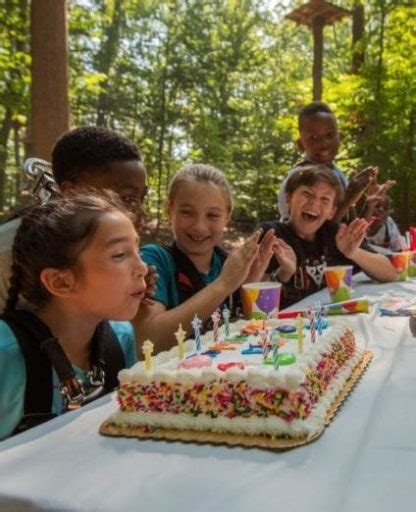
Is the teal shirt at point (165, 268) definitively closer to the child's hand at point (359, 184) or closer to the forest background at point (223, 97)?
the child's hand at point (359, 184)

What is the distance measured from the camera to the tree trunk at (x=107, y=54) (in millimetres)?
13938

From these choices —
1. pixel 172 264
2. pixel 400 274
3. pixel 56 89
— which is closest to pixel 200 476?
pixel 172 264

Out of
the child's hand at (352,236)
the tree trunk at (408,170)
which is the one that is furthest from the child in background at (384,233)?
the tree trunk at (408,170)

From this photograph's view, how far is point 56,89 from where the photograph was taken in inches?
245

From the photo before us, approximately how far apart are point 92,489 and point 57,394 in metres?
0.65

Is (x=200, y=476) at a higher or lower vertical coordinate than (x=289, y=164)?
lower

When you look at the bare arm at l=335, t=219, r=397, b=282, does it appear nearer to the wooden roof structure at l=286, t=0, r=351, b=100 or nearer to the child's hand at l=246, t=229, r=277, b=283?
the child's hand at l=246, t=229, r=277, b=283

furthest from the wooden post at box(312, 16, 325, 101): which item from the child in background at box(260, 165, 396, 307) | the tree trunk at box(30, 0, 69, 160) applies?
the child in background at box(260, 165, 396, 307)

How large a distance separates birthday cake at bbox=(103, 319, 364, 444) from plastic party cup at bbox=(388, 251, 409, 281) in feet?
6.40

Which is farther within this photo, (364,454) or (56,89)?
(56,89)

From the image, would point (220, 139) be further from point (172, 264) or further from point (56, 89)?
point (172, 264)

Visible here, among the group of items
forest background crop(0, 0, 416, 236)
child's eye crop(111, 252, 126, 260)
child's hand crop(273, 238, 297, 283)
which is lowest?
child's hand crop(273, 238, 297, 283)

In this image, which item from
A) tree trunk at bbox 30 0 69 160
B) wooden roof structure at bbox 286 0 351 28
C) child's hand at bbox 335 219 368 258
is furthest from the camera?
wooden roof structure at bbox 286 0 351 28

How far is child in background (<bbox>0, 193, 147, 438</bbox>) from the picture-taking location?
54.8 inches
